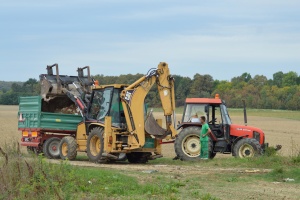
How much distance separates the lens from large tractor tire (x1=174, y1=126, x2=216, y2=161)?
21375mm

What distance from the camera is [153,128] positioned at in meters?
20.8

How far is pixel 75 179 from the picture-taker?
42.7 ft

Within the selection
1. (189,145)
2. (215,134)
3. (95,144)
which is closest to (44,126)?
(95,144)

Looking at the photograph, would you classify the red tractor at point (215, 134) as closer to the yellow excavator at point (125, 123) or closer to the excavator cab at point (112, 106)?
the yellow excavator at point (125, 123)

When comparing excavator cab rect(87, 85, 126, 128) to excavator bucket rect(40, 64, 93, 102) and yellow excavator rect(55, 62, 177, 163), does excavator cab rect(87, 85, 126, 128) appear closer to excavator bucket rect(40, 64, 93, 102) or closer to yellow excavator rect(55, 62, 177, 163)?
yellow excavator rect(55, 62, 177, 163)

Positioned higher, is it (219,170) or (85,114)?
(85,114)

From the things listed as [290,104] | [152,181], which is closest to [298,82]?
[290,104]

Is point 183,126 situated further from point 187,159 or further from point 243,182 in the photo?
point 243,182

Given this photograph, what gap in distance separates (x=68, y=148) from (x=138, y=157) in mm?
2311

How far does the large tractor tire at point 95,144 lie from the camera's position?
20344 mm

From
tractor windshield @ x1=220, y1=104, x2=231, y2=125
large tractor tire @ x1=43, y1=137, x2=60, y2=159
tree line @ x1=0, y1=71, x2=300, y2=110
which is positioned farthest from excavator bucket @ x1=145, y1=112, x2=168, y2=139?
tree line @ x1=0, y1=71, x2=300, y2=110

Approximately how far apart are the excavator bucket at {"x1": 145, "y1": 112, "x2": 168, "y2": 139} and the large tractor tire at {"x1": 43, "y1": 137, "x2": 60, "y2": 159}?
3806mm

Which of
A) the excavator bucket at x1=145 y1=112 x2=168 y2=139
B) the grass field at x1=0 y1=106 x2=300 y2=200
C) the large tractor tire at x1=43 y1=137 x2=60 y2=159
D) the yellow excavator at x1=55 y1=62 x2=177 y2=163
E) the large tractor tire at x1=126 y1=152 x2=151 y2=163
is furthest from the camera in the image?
the large tractor tire at x1=43 y1=137 x2=60 y2=159

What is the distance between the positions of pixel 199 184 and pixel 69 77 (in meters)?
10.7
